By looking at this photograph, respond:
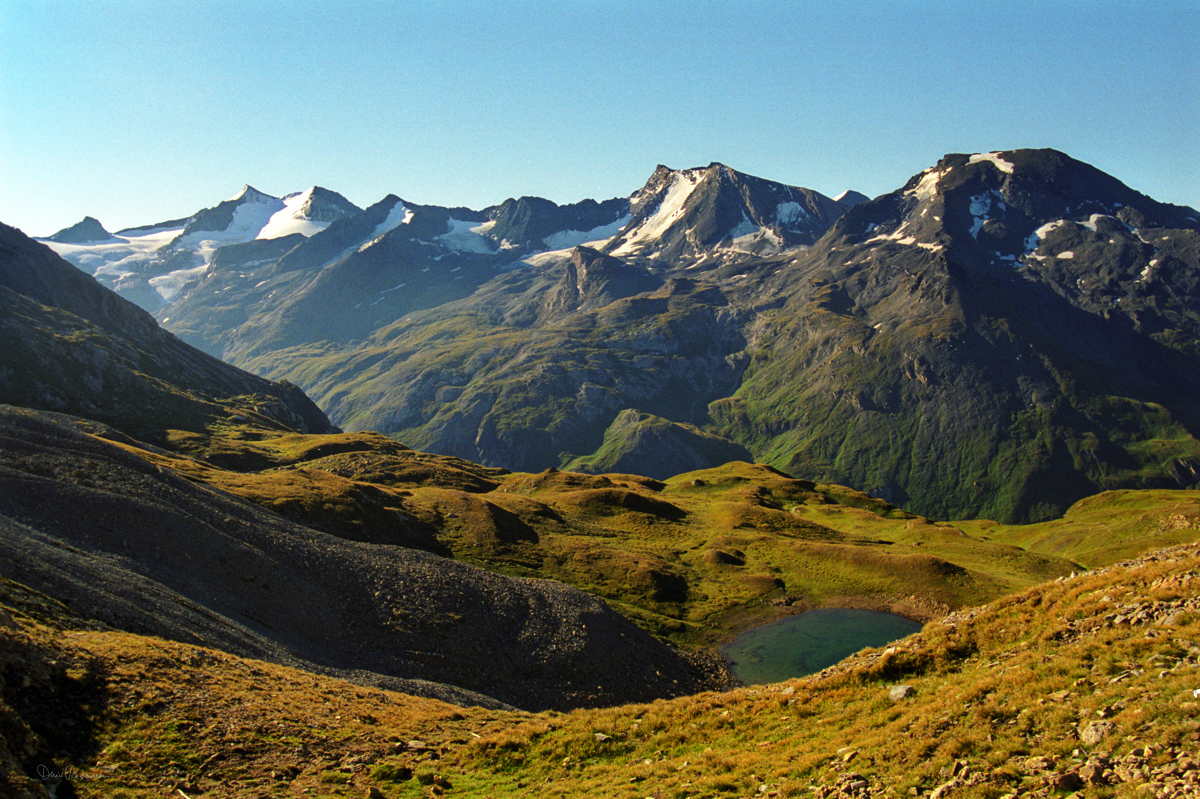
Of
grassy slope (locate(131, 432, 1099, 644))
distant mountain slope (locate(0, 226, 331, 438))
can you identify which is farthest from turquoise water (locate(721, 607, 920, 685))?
distant mountain slope (locate(0, 226, 331, 438))

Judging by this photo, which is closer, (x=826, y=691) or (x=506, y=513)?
(x=826, y=691)

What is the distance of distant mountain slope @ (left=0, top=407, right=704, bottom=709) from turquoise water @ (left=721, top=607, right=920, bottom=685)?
11.4 meters

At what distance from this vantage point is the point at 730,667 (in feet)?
270

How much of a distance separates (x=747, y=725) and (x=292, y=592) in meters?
48.6

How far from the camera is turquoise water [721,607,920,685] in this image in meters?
82.8

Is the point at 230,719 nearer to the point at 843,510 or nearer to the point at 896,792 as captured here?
the point at 896,792

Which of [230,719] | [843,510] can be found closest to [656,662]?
[230,719]

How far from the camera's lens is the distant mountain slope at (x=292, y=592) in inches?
1863

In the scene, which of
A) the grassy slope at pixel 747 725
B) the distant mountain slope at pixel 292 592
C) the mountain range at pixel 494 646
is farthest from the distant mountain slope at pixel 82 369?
the grassy slope at pixel 747 725

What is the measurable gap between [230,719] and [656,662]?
5230cm

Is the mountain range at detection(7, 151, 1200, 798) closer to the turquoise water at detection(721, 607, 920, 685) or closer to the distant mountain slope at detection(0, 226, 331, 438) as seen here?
the distant mountain slope at detection(0, 226, 331, 438)

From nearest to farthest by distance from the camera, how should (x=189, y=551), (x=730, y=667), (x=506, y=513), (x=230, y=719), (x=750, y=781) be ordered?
(x=750, y=781) < (x=230, y=719) < (x=189, y=551) < (x=730, y=667) < (x=506, y=513)

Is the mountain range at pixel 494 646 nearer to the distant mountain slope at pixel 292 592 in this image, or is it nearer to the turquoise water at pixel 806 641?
the distant mountain slope at pixel 292 592

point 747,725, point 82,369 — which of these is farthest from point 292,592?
point 82,369
